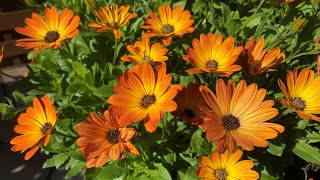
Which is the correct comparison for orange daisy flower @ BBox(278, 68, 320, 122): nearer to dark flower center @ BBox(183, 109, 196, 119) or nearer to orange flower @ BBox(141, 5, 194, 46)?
dark flower center @ BBox(183, 109, 196, 119)

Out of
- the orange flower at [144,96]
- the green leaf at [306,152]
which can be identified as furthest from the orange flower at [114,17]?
the green leaf at [306,152]

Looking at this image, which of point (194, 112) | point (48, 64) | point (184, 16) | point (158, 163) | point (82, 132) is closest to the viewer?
point (82, 132)

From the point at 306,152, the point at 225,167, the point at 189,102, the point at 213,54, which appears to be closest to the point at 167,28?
the point at 213,54

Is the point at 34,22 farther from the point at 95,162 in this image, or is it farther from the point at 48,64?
the point at 95,162

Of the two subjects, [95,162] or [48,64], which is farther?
[48,64]

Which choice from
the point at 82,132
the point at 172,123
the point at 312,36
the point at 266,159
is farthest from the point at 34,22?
the point at 312,36

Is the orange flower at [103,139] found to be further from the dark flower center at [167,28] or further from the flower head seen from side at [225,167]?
the dark flower center at [167,28]
